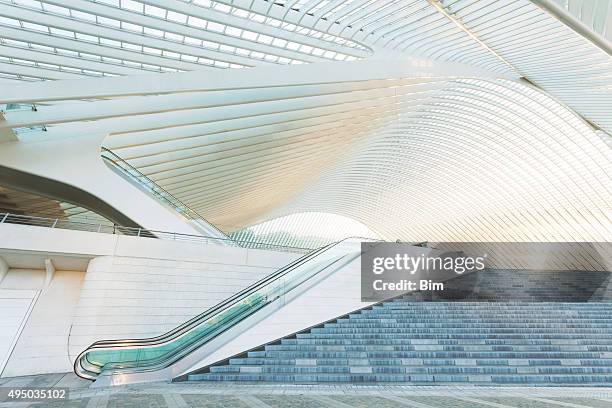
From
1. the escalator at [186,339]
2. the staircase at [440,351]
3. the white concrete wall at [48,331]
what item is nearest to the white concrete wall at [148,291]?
the white concrete wall at [48,331]

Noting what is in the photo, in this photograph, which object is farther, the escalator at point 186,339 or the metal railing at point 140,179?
the metal railing at point 140,179

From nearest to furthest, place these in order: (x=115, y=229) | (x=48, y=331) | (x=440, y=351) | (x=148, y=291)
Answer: (x=440, y=351) → (x=48, y=331) → (x=148, y=291) → (x=115, y=229)

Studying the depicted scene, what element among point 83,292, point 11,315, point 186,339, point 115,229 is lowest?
point 186,339

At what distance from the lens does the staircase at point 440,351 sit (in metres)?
6.66

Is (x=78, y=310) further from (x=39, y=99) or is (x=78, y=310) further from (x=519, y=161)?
(x=519, y=161)

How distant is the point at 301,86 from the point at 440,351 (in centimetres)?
987

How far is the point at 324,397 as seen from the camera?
5.25 meters

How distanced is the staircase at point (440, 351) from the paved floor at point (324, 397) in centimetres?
44

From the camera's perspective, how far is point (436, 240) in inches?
1727

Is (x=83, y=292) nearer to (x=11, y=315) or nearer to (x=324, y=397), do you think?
(x=11, y=315)

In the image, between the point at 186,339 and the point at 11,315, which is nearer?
the point at 186,339

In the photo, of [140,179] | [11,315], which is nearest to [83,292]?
[11,315]

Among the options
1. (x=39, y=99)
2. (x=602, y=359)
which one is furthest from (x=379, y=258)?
(x=39, y=99)

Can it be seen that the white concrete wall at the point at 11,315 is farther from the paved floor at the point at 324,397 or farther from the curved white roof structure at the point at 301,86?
the paved floor at the point at 324,397
